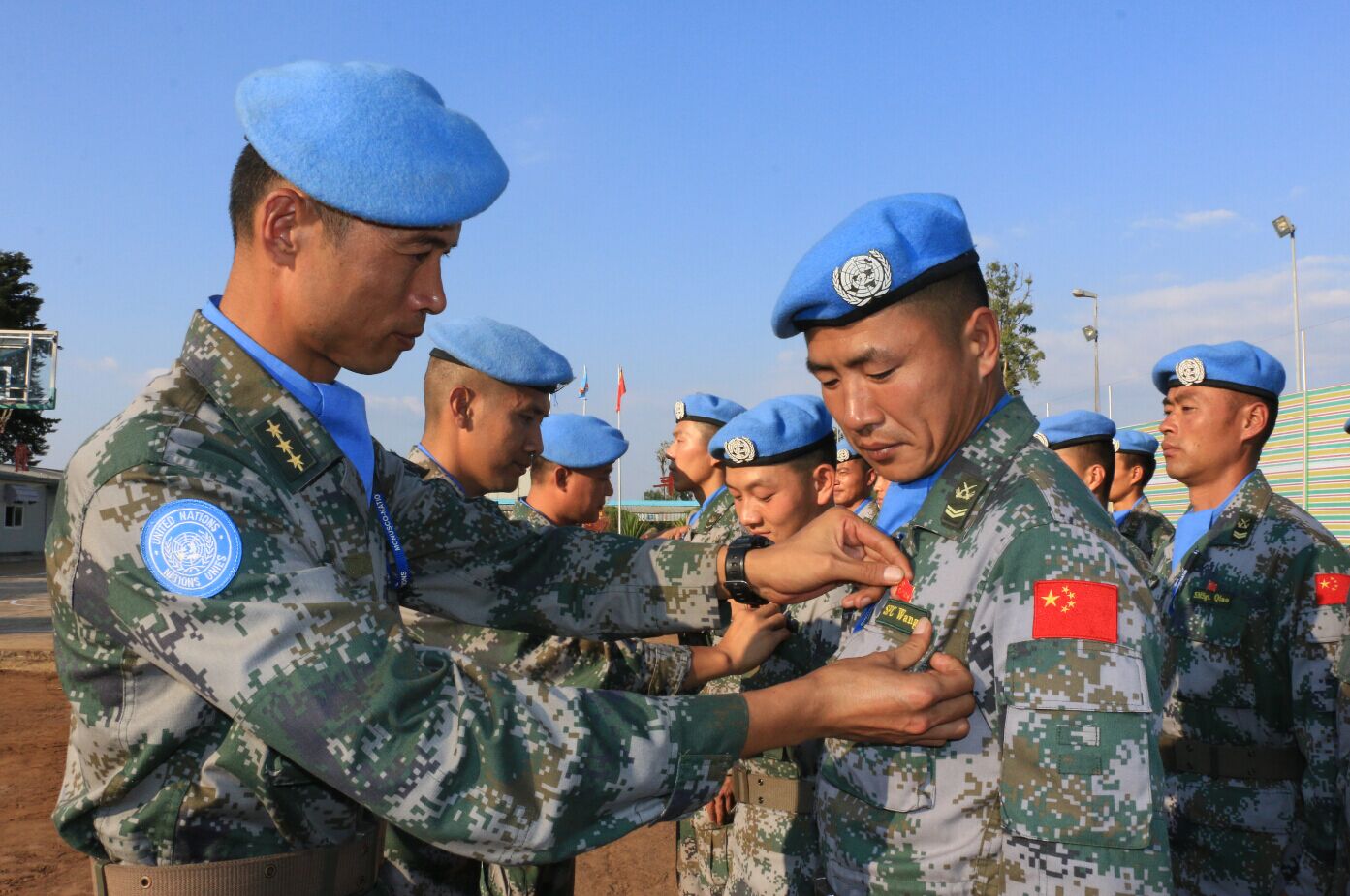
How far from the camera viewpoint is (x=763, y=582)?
3.07m

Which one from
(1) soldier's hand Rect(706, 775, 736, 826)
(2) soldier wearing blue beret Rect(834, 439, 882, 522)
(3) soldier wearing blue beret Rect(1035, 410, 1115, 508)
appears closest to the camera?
(1) soldier's hand Rect(706, 775, 736, 826)

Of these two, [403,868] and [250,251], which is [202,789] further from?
[403,868]

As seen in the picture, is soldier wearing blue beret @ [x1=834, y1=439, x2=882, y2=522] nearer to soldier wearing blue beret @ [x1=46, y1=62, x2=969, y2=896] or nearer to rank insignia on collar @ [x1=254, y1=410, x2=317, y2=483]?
soldier wearing blue beret @ [x1=46, y1=62, x2=969, y2=896]

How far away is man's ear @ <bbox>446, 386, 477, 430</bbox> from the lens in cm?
466

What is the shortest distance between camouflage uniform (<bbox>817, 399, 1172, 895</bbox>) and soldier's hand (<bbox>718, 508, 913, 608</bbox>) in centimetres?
9

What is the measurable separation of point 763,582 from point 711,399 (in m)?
4.73

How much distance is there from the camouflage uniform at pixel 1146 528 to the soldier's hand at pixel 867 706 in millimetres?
6975

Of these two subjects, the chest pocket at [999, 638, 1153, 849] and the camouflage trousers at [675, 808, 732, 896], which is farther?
the camouflage trousers at [675, 808, 732, 896]

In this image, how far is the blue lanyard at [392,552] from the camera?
2590 millimetres

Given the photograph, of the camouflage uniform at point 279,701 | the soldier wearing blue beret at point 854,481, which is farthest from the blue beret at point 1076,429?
the camouflage uniform at point 279,701

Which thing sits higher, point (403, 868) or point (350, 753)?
point (350, 753)

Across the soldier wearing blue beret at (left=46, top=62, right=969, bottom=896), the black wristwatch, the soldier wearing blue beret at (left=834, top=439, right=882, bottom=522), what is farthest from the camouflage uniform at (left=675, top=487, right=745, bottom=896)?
the soldier wearing blue beret at (left=46, top=62, right=969, bottom=896)

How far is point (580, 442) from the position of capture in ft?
20.8

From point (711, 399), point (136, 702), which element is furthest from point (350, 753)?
point (711, 399)
